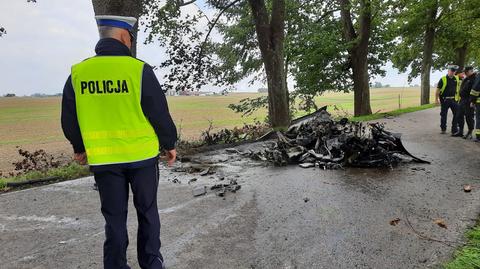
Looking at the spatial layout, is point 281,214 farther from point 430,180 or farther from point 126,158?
point 430,180

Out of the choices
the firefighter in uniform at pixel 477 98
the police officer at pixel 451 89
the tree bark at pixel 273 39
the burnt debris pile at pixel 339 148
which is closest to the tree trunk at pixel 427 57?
the police officer at pixel 451 89

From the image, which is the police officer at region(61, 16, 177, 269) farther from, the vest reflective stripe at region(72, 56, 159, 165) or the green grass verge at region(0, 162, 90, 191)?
the green grass verge at region(0, 162, 90, 191)

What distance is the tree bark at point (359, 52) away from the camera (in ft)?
60.8

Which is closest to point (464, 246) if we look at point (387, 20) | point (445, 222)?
point (445, 222)

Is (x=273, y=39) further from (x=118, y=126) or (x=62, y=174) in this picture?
(x=118, y=126)

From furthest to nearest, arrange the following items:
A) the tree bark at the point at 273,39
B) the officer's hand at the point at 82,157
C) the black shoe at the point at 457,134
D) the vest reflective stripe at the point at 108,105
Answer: the tree bark at the point at 273,39, the black shoe at the point at 457,134, the officer's hand at the point at 82,157, the vest reflective stripe at the point at 108,105

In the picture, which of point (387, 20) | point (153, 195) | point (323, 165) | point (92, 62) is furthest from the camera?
point (387, 20)

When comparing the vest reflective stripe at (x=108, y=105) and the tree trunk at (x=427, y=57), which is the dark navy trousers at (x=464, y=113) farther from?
the tree trunk at (x=427, y=57)

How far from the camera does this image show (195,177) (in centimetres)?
716

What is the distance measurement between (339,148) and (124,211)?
18.2ft

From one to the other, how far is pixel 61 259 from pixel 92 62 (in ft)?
7.08

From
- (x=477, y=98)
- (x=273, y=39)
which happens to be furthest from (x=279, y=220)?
(x=273, y=39)

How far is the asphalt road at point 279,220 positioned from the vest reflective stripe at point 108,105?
1355 mm

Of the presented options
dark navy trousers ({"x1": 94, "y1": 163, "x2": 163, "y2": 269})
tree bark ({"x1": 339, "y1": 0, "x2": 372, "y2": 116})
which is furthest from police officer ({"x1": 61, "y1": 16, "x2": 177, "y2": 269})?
tree bark ({"x1": 339, "y1": 0, "x2": 372, "y2": 116})
